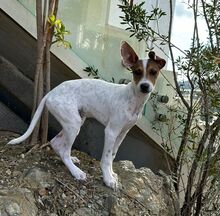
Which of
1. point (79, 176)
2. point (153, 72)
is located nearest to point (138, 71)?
point (153, 72)

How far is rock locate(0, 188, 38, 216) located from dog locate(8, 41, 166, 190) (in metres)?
0.47

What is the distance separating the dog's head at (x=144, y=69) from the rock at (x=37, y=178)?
1.03 m

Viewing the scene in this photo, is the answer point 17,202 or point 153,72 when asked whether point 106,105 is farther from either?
point 17,202

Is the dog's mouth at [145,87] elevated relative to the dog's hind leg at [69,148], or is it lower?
elevated

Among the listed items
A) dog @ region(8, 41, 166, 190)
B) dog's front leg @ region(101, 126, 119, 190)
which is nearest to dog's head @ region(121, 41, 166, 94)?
dog @ region(8, 41, 166, 190)

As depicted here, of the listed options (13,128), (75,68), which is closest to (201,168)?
(75,68)

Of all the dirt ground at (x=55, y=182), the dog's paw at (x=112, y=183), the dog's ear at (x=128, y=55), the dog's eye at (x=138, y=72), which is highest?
the dog's ear at (x=128, y=55)

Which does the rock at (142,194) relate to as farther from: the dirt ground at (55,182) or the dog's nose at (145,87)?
the dog's nose at (145,87)

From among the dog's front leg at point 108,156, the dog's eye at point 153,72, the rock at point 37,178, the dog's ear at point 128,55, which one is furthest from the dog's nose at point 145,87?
the rock at point 37,178

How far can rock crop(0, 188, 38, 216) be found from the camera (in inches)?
112

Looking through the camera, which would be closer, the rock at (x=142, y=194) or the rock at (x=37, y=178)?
the rock at (x=37, y=178)

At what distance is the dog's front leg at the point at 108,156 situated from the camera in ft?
11.2

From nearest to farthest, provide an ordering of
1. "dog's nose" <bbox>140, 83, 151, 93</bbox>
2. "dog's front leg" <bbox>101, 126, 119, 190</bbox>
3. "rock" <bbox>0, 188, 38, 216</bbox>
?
"rock" <bbox>0, 188, 38, 216</bbox>, "dog's nose" <bbox>140, 83, 151, 93</bbox>, "dog's front leg" <bbox>101, 126, 119, 190</bbox>

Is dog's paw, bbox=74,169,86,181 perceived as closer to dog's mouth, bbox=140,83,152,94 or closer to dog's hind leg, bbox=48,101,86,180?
dog's hind leg, bbox=48,101,86,180
